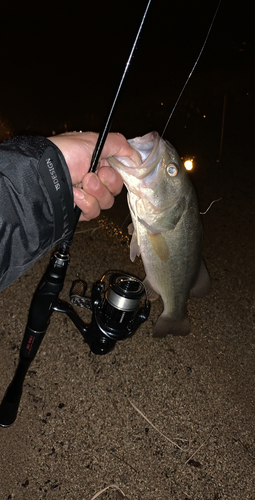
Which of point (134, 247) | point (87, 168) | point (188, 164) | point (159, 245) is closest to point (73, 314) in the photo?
point (134, 247)

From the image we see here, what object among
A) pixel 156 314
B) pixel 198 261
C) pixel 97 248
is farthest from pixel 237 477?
pixel 97 248

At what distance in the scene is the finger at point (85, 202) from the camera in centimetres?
168

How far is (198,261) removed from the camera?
206 cm

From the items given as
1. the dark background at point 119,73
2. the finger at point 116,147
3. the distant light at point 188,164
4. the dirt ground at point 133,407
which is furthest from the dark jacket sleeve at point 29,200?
the distant light at point 188,164

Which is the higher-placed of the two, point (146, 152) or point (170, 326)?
point (146, 152)

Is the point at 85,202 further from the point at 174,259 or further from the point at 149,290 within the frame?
the point at 149,290

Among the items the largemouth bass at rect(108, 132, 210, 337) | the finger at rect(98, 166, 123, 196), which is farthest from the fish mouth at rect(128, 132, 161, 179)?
the finger at rect(98, 166, 123, 196)

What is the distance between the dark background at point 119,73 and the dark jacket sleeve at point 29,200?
2479 millimetres

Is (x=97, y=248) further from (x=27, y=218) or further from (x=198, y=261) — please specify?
(x=27, y=218)

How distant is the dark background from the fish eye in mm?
2147

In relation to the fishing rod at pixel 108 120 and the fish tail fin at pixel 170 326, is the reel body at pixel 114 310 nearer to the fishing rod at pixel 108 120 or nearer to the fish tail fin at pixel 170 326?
the fish tail fin at pixel 170 326

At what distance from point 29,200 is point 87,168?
0.45 metres

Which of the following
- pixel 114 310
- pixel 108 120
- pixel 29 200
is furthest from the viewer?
pixel 114 310

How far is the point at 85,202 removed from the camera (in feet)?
5.59
